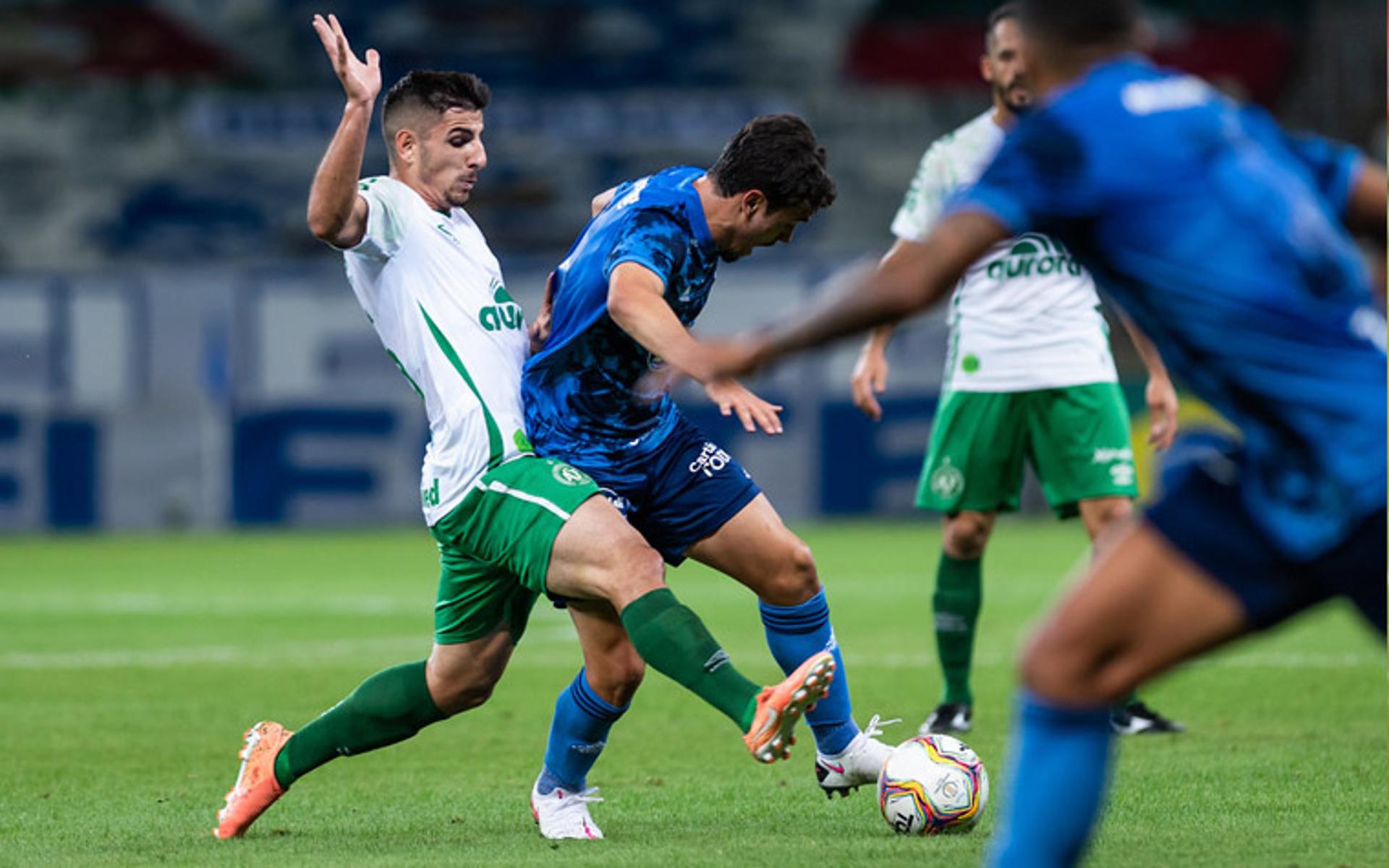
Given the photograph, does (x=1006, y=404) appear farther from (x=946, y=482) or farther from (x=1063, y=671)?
(x=1063, y=671)

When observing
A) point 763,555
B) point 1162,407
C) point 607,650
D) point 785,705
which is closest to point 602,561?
point 607,650

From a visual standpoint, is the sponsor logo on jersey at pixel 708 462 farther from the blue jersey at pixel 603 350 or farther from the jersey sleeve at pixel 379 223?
the jersey sleeve at pixel 379 223

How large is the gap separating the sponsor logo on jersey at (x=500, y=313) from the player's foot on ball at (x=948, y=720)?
8.53 feet

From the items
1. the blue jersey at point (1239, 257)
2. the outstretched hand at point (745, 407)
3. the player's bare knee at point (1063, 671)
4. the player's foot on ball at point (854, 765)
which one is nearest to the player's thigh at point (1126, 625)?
the player's bare knee at point (1063, 671)

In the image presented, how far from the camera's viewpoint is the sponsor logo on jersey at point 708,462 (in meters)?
5.75

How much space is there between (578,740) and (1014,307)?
3.03 m

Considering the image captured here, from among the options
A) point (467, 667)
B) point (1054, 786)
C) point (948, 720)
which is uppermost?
point (1054, 786)

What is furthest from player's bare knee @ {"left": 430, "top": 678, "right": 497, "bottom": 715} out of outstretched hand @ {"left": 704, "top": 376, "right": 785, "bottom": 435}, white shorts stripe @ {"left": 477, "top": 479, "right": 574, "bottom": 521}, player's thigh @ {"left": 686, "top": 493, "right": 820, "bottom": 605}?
outstretched hand @ {"left": 704, "top": 376, "right": 785, "bottom": 435}

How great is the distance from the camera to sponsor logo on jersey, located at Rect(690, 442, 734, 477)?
5.75 meters

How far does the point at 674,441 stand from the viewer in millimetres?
5789

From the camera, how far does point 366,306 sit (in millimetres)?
5777

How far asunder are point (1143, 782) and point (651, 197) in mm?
2394

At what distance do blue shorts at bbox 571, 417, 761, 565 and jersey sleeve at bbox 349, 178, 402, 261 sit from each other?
811 mm

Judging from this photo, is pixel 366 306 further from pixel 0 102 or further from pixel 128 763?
pixel 0 102
